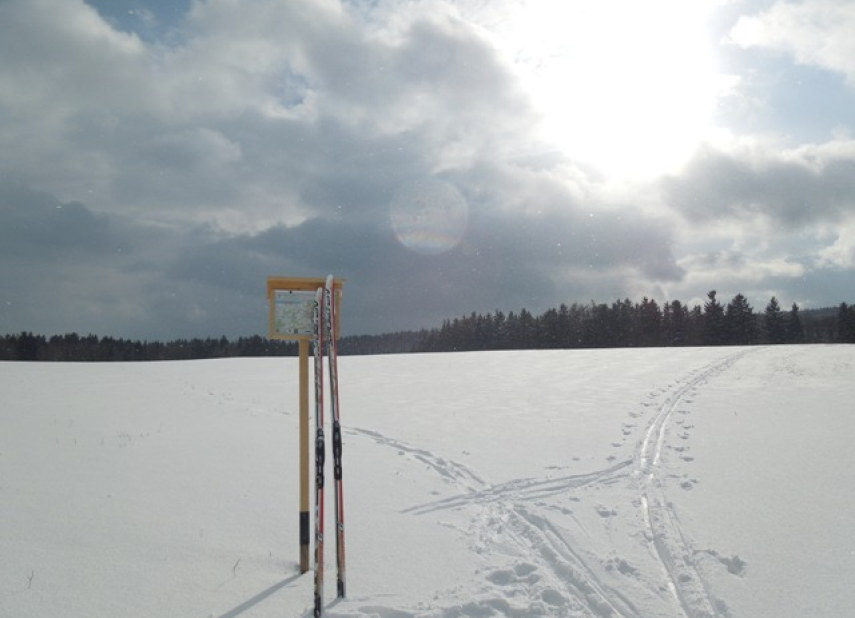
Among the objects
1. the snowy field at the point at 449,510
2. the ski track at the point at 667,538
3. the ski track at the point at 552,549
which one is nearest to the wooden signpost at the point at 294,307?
the snowy field at the point at 449,510

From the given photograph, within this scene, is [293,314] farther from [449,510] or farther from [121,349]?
[121,349]

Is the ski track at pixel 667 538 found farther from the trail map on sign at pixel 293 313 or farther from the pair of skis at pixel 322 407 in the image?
the trail map on sign at pixel 293 313

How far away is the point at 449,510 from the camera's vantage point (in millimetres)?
7301

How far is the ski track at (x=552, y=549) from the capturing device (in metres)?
4.59

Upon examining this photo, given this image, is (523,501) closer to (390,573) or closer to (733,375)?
(390,573)

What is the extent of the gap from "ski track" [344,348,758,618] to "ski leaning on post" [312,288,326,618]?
0.51 meters

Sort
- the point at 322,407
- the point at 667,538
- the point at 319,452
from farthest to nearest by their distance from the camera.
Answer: the point at 667,538 < the point at 322,407 < the point at 319,452

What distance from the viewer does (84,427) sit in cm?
1138

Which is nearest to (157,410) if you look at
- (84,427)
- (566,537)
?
(84,427)

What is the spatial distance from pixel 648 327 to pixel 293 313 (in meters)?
83.3

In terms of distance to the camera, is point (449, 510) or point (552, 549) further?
point (449, 510)

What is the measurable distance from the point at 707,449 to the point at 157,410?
13469 millimetres

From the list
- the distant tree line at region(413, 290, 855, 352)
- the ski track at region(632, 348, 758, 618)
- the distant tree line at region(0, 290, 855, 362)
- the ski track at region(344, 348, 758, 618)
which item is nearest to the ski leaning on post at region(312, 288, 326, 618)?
the ski track at region(344, 348, 758, 618)

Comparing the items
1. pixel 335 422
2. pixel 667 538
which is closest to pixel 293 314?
pixel 335 422
